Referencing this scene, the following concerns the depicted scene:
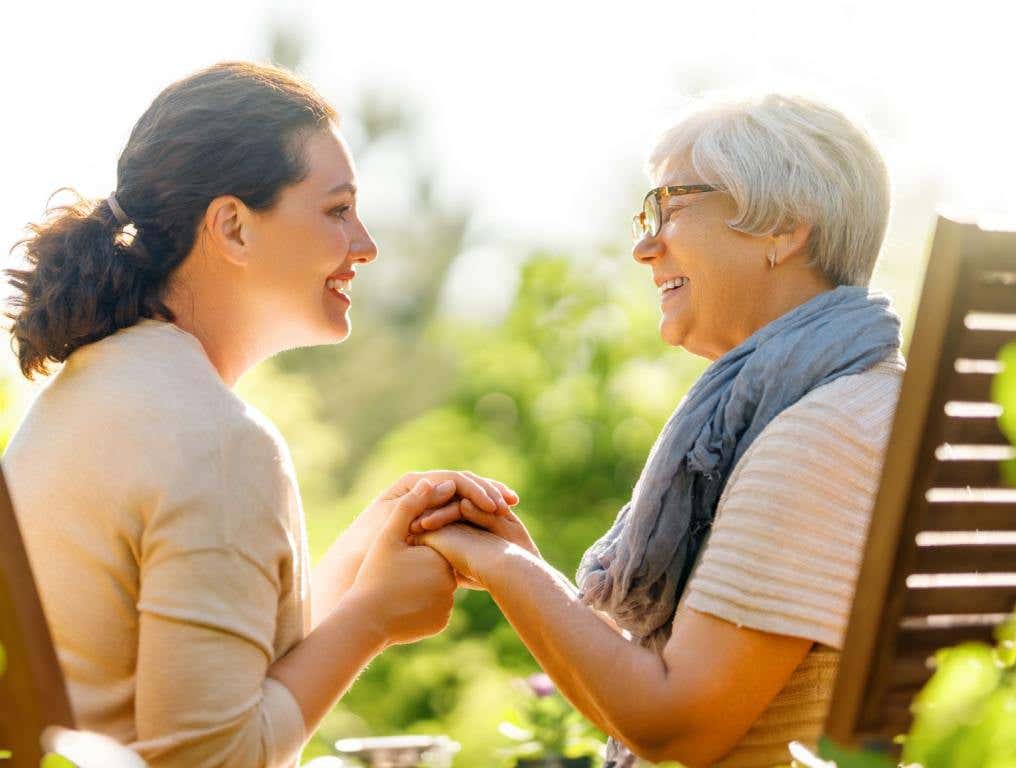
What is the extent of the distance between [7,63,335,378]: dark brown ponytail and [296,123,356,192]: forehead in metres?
0.02

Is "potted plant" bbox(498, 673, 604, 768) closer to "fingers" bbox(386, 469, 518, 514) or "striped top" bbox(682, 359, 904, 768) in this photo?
"fingers" bbox(386, 469, 518, 514)

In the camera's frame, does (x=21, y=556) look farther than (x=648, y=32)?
No

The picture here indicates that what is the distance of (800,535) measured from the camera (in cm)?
262

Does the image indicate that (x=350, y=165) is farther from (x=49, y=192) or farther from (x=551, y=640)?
(x=551, y=640)

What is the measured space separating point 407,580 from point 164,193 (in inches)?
36.3

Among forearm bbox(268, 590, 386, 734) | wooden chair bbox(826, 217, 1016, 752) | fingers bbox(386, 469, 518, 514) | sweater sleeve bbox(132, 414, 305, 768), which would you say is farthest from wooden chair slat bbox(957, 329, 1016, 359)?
fingers bbox(386, 469, 518, 514)

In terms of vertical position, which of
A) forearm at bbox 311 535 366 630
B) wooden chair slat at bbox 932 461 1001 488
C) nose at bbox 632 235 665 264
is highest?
nose at bbox 632 235 665 264

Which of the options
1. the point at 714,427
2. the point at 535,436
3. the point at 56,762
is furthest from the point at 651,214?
the point at 535,436

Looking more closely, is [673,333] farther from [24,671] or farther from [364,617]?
[24,671]

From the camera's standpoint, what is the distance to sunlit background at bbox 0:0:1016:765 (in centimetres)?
1077

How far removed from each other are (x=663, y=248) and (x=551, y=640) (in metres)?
1.09

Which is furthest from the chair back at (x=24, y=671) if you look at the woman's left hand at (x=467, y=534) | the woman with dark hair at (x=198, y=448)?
the woman's left hand at (x=467, y=534)

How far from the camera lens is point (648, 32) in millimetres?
24453

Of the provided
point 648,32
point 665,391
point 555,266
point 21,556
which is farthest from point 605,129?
point 21,556
